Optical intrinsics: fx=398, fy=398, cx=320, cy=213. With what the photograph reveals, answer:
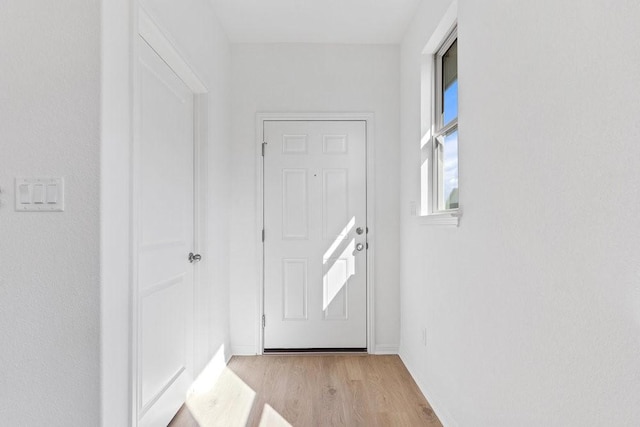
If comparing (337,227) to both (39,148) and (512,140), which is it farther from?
(39,148)

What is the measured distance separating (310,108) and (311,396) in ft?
7.38

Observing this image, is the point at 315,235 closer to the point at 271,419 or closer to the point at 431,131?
the point at 431,131

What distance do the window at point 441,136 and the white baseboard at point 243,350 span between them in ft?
6.02

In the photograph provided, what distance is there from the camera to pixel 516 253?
1435 millimetres

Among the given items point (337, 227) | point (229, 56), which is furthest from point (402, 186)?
point (229, 56)

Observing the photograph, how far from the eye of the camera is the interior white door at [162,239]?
6.22 ft

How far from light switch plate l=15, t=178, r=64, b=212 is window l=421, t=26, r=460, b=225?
1817mm

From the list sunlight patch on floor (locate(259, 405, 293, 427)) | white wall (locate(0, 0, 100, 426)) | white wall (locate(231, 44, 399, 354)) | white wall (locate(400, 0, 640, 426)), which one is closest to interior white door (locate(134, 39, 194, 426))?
white wall (locate(0, 0, 100, 426))

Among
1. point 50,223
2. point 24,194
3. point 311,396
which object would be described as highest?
point 24,194

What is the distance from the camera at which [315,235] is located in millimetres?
3410

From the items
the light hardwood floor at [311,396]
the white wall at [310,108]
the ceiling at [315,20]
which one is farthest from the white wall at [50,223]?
the white wall at [310,108]

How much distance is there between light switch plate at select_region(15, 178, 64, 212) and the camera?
1.40 metres

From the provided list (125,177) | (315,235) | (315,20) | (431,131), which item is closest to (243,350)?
(315,235)

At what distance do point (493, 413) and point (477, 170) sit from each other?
3.35ft
